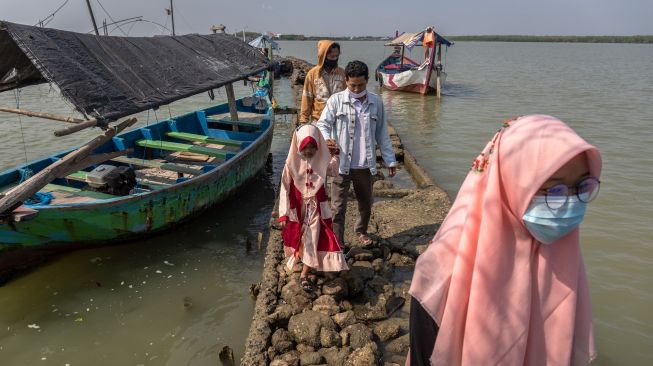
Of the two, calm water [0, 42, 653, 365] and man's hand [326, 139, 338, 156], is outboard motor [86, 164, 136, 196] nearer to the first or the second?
calm water [0, 42, 653, 365]

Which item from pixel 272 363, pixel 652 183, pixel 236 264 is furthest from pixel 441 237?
pixel 652 183

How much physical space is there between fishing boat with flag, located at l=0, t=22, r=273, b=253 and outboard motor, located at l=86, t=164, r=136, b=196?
12mm

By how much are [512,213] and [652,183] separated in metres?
8.05

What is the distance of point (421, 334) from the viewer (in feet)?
5.20

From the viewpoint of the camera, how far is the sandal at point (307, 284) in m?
3.35

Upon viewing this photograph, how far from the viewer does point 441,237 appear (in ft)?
4.97

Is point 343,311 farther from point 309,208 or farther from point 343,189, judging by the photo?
point 343,189

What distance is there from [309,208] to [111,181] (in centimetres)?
305

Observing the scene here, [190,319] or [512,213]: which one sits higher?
[512,213]

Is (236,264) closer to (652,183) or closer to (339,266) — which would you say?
(339,266)

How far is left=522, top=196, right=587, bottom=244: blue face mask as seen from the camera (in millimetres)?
1312

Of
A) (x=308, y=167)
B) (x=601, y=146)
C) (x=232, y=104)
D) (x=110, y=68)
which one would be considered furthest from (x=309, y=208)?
(x=601, y=146)

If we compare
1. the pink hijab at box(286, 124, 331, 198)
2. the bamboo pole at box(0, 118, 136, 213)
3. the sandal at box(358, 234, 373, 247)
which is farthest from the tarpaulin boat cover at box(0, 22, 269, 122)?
the sandal at box(358, 234, 373, 247)

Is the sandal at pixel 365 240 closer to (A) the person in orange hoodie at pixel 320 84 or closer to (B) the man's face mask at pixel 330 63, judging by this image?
(A) the person in orange hoodie at pixel 320 84
